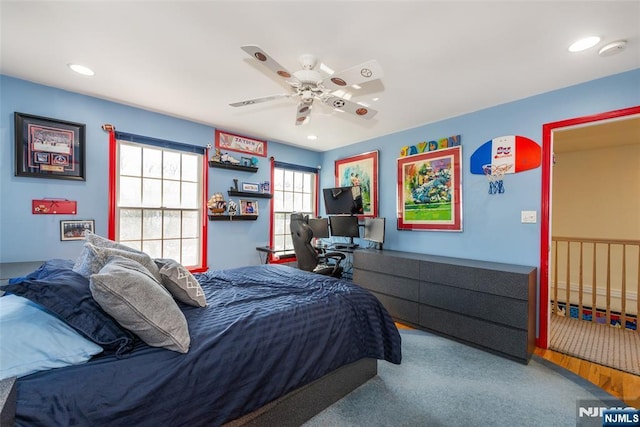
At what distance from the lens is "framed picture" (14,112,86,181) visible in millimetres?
2469

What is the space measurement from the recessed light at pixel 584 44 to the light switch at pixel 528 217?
1.41m

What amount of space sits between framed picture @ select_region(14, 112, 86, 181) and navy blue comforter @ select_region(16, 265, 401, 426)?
6.38ft

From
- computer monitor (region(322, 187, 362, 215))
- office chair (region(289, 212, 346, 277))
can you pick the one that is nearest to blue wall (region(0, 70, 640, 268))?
computer monitor (region(322, 187, 362, 215))

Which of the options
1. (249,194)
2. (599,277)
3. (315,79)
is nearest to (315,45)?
(315,79)

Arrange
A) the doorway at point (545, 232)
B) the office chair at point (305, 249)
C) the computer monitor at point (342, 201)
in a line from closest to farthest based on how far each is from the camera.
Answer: the doorway at point (545, 232), the office chair at point (305, 249), the computer monitor at point (342, 201)

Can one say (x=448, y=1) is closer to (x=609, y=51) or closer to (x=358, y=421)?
(x=609, y=51)

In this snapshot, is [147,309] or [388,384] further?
[388,384]

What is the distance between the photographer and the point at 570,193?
13.9ft

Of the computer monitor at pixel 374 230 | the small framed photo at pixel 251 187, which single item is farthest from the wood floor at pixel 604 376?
the small framed photo at pixel 251 187

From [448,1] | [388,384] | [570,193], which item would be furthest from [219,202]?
[570,193]

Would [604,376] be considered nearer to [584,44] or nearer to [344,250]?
[584,44]

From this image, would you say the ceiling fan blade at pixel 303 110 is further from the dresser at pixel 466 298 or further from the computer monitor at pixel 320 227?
the computer monitor at pixel 320 227

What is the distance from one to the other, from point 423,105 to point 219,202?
9.16 ft

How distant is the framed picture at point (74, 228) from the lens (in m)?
2.67
